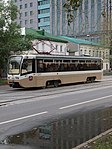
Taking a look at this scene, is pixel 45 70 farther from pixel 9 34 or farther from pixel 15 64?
pixel 9 34

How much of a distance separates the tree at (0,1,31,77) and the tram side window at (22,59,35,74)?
8088 millimetres

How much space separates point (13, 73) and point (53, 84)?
438 centimetres

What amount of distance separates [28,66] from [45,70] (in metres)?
1.90

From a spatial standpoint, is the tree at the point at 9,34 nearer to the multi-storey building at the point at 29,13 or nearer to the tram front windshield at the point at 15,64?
the tram front windshield at the point at 15,64

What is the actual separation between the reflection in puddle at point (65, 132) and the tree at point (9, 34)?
2550 centimetres

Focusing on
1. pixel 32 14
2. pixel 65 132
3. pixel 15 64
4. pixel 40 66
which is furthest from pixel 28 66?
pixel 32 14

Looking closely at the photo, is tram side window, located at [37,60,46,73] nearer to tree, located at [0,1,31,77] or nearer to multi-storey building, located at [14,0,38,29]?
tree, located at [0,1,31,77]

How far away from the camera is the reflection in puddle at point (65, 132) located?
9625 mm

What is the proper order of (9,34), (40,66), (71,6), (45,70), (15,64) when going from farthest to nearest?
1. (9,34)
2. (45,70)
3. (40,66)
4. (15,64)
5. (71,6)

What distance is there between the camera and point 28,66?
31.1 m

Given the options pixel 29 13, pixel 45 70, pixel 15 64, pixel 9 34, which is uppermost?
pixel 29 13

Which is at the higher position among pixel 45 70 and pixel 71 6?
pixel 71 6

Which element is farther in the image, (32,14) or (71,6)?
(32,14)

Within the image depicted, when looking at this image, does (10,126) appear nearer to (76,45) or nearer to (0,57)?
(0,57)
